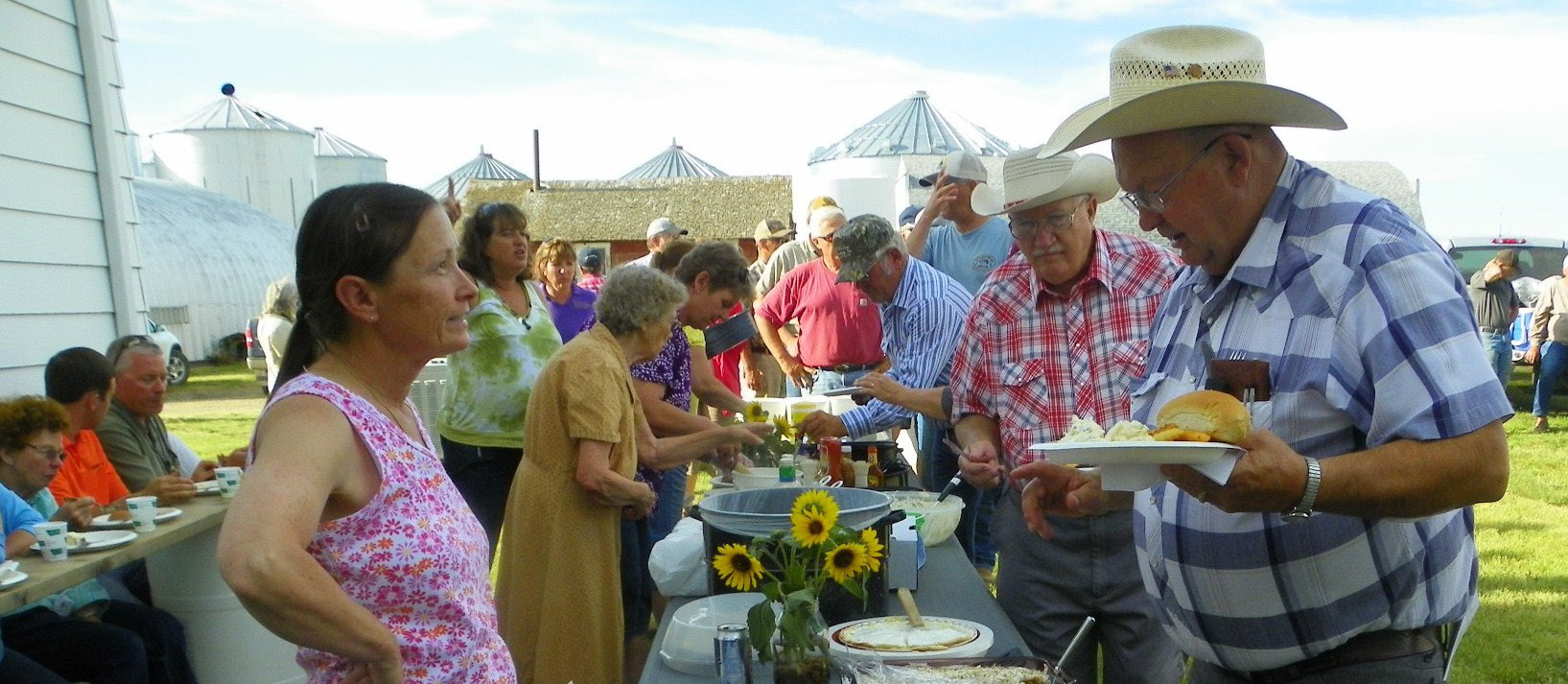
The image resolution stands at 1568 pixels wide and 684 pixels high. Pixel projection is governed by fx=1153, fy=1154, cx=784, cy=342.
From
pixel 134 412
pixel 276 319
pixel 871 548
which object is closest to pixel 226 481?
pixel 134 412

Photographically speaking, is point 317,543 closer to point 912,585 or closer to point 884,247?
point 912,585

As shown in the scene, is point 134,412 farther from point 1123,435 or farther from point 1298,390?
point 1298,390

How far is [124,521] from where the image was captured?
154 inches

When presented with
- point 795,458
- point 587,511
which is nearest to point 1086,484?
point 587,511

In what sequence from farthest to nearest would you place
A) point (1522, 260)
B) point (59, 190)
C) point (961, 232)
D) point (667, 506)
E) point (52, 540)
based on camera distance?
point (1522, 260) < point (961, 232) < point (59, 190) < point (667, 506) < point (52, 540)

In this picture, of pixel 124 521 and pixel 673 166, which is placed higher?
pixel 673 166

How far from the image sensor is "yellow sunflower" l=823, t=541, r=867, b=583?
2.26m

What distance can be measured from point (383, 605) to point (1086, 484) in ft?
4.15

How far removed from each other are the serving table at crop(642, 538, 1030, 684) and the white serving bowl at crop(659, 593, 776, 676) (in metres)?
0.02

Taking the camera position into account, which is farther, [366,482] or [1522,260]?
[1522,260]

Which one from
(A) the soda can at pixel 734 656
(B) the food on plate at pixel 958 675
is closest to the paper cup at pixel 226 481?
(A) the soda can at pixel 734 656

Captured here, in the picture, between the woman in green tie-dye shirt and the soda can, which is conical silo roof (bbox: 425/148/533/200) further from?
the soda can

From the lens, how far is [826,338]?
23.2ft

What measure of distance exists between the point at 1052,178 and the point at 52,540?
122 inches
